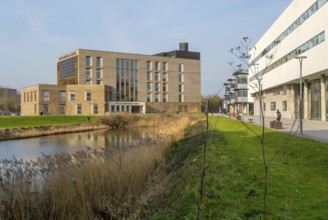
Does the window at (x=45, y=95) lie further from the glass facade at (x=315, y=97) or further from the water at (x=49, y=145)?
the glass facade at (x=315, y=97)

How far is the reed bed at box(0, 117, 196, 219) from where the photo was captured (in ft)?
20.1

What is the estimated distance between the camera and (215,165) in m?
8.77

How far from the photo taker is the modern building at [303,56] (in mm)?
26797

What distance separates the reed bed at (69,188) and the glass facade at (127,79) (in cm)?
7142

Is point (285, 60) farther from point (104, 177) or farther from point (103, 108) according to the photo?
point (103, 108)

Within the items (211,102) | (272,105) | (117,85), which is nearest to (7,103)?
(117,85)

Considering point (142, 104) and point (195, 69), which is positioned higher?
point (195, 69)

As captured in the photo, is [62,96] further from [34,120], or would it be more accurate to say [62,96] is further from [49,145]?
[49,145]

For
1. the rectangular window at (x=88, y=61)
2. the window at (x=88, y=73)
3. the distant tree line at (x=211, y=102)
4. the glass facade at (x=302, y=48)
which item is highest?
the rectangular window at (x=88, y=61)

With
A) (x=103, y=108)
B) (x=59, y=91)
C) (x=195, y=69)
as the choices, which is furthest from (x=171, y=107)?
(x=59, y=91)

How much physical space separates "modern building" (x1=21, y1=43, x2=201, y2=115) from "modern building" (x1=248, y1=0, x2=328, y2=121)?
27.7m

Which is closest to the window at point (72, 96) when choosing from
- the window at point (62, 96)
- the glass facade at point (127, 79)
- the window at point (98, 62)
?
the window at point (62, 96)

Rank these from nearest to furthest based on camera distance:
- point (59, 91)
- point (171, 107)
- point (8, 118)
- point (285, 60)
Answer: point (285, 60) < point (8, 118) < point (59, 91) < point (171, 107)

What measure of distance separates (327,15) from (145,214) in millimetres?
25028
